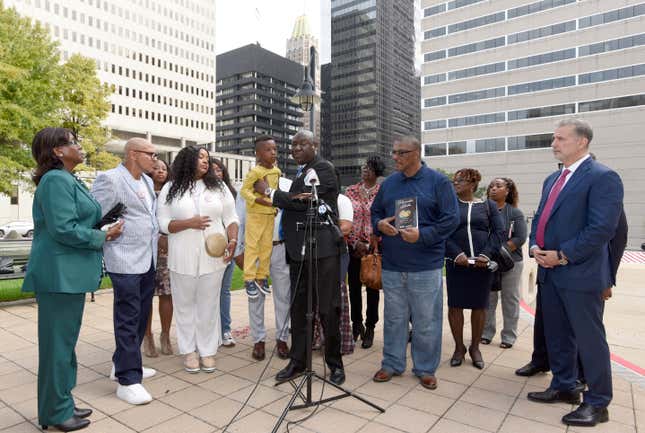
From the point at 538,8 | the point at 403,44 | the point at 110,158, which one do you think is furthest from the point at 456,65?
the point at 403,44

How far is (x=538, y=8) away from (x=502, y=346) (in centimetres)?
6507

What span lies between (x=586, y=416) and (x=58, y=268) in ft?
13.3

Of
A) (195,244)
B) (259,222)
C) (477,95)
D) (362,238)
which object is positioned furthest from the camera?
(477,95)

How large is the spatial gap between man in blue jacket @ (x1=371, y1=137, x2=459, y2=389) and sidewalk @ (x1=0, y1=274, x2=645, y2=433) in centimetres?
27

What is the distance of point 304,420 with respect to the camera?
3330mm

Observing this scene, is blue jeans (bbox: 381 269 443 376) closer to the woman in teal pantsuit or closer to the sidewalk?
the sidewalk

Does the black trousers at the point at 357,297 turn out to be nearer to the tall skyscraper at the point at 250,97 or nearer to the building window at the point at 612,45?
the building window at the point at 612,45

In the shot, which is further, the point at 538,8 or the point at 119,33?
the point at 119,33

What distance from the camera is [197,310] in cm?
450

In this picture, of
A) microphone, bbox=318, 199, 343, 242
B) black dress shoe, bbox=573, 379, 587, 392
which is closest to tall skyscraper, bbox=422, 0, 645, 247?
black dress shoe, bbox=573, 379, 587, 392

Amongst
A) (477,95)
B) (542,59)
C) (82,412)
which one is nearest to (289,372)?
A: (82,412)

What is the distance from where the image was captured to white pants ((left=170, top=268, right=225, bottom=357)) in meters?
4.42

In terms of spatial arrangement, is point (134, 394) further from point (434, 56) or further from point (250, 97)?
point (250, 97)

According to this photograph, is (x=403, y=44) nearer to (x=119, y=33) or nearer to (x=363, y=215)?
(x=119, y=33)
